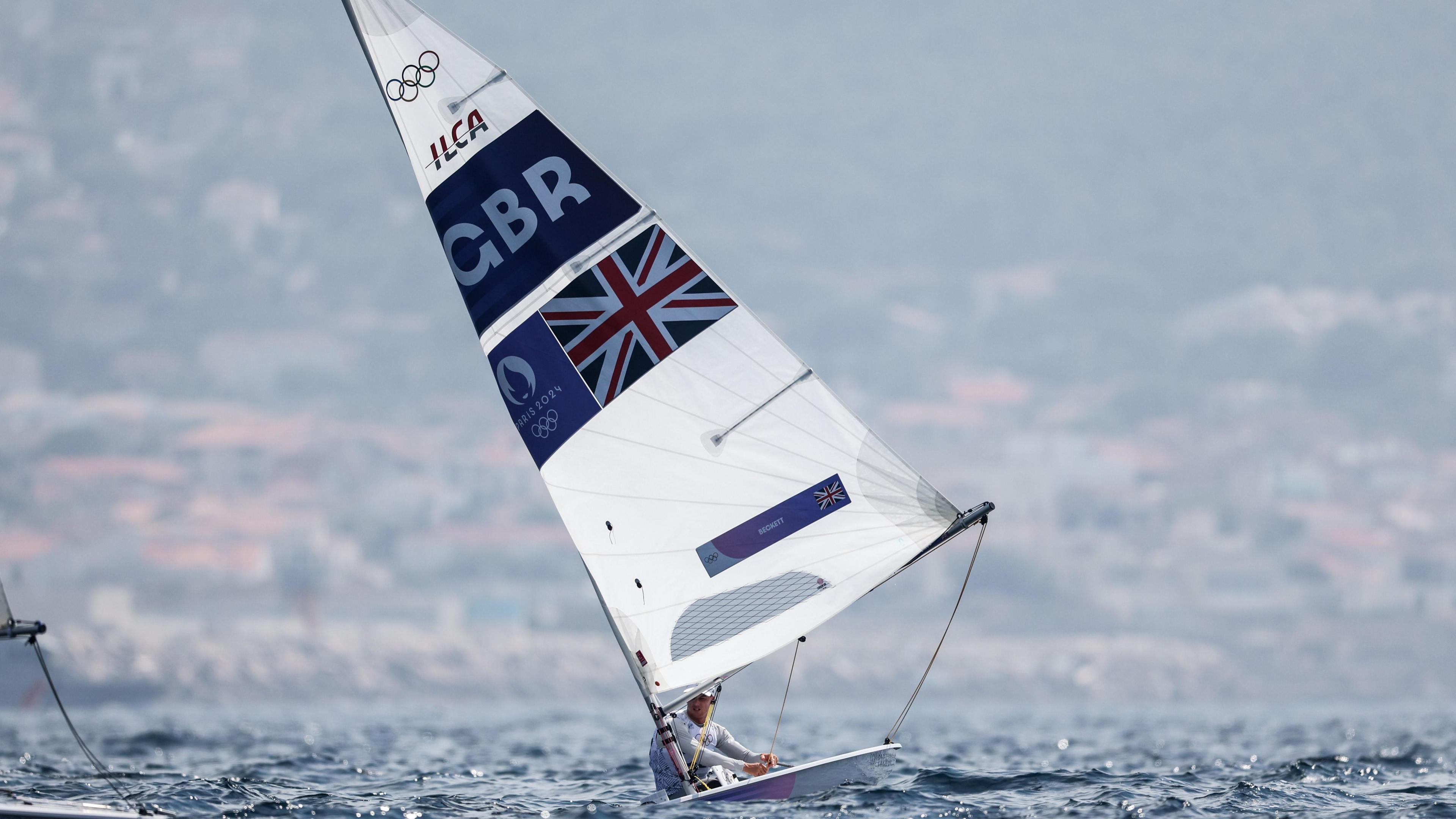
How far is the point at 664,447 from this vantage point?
15.8 metres

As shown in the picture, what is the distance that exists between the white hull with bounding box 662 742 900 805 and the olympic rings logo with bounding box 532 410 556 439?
433cm

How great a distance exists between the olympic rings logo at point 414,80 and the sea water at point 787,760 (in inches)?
313

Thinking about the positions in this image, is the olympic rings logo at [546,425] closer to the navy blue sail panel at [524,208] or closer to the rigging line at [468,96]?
the navy blue sail panel at [524,208]

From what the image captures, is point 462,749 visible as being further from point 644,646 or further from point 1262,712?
point 1262,712

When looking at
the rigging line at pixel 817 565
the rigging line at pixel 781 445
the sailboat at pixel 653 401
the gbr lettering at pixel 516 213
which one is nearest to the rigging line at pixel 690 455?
the sailboat at pixel 653 401

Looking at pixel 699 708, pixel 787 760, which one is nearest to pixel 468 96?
pixel 699 708

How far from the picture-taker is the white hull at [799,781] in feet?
49.2

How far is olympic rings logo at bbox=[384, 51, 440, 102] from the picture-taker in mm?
15562

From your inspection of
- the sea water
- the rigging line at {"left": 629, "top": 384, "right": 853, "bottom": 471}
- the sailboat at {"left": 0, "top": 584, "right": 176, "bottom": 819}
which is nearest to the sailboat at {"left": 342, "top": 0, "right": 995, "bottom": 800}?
the rigging line at {"left": 629, "top": 384, "right": 853, "bottom": 471}

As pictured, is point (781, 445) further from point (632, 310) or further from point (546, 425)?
point (546, 425)

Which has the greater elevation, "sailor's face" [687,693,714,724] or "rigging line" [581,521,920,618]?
"rigging line" [581,521,920,618]

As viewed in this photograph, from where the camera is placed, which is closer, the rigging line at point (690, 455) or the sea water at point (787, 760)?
the rigging line at point (690, 455)

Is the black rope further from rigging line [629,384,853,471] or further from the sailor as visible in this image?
rigging line [629,384,853,471]

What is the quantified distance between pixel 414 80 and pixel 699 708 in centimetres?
788
